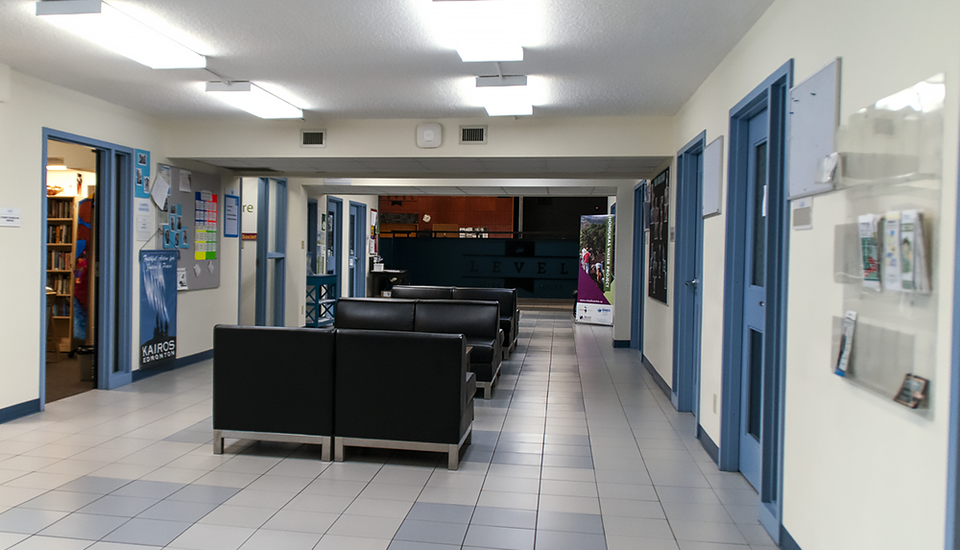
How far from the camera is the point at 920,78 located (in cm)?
185

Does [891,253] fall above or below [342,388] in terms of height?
above

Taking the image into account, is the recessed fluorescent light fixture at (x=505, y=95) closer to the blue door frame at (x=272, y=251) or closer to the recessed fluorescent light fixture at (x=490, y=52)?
the recessed fluorescent light fixture at (x=490, y=52)

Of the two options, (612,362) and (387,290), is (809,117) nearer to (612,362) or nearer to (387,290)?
(612,362)

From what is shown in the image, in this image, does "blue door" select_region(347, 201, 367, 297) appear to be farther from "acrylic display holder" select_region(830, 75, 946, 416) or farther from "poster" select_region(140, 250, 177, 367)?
"acrylic display holder" select_region(830, 75, 946, 416)

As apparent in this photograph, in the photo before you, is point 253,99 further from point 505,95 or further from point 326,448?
point 326,448

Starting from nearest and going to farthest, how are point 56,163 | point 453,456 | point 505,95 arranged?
point 453,456 → point 505,95 → point 56,163

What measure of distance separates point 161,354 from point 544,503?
16.2 ft

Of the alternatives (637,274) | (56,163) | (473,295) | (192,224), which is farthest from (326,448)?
(637,274)

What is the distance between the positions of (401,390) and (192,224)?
4.40m

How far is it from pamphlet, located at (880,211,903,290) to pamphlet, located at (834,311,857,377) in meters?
0.26

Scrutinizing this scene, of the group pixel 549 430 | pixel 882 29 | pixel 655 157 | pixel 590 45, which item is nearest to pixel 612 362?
pixel 655 157

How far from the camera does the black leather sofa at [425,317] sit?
20.0 feet

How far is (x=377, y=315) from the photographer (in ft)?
20.0

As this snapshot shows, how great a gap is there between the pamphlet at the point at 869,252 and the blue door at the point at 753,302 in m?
1.45
